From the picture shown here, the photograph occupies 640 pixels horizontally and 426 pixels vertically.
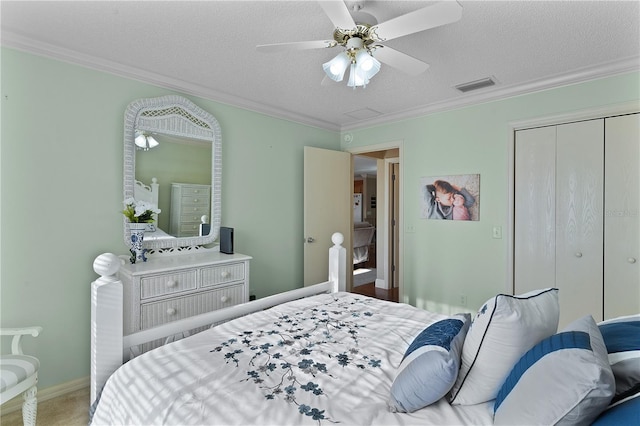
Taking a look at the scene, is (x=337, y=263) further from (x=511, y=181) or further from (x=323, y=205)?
(x=511, y=181)

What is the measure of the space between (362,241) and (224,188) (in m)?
4.31

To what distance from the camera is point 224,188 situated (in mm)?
3127

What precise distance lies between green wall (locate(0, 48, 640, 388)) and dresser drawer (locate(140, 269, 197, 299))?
0.51 metres

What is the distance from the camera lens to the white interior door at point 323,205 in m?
3.77

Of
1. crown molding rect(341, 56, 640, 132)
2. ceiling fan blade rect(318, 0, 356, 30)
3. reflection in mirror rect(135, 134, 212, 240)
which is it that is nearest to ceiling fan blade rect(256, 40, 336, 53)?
ceiling fan blade rect(318, 0, 356, 30)

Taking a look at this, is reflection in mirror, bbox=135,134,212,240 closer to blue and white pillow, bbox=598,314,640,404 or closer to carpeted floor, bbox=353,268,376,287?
blue and white pillow, bbox=598,314,640,404

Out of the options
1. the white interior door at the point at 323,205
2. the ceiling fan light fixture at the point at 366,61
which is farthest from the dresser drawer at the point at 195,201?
the ceiling fan light fixture at the point at 366,61

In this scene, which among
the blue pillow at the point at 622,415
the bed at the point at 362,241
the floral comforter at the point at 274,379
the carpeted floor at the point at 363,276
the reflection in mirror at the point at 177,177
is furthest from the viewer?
the bed at the point at 362,241

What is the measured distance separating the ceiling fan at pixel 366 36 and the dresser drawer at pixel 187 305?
1785mm

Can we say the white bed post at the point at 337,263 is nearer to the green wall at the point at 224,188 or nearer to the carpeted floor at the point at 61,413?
the green wall at the point at 224,188

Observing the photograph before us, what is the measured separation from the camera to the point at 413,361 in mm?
1118

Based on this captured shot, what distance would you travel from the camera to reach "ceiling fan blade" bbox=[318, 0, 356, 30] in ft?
4.60

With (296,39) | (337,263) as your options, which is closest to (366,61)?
(296,39)

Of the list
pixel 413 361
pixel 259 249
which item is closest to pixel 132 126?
pixel 259 249
